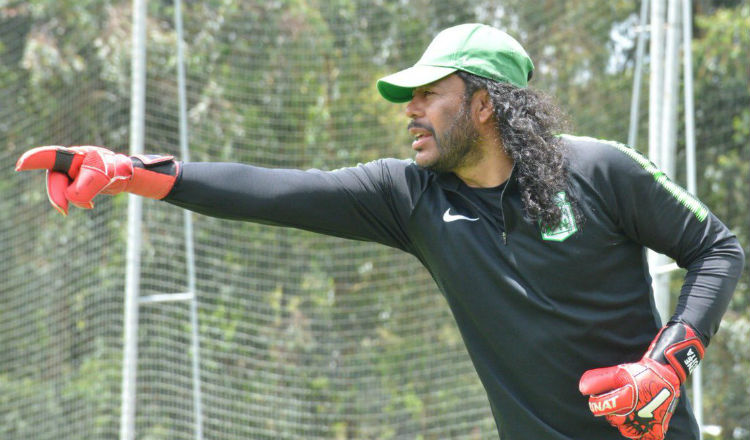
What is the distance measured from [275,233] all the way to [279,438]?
1.76 meters

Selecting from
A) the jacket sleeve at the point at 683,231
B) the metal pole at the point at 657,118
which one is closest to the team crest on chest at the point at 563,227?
the jacket sleeve at the point at 683,231

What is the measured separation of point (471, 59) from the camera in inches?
93.3

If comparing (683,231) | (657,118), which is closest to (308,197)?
(683,231)

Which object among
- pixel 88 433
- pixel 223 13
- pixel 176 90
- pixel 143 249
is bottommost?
pixel 88 433

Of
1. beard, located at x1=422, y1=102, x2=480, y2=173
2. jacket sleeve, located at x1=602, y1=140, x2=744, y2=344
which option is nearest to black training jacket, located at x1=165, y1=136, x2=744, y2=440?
jacket sleeve, located at x1=602, y1=140, x2=744, y2=344

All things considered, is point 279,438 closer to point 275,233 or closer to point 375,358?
point 375,358

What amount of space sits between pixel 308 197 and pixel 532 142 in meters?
0.58

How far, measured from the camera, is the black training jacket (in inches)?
87.5

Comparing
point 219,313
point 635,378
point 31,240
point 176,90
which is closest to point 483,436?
point 219,313

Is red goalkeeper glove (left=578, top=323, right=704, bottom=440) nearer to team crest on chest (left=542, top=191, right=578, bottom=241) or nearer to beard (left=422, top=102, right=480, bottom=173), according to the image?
team crest on chest (left=542, top=191, right=578, bottom=241)

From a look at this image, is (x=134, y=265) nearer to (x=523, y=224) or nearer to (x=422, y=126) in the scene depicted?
(x=422, y=126)

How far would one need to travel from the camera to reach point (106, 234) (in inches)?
352

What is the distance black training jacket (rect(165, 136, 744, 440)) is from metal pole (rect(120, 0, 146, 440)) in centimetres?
342

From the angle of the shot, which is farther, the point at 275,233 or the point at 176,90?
the point at 275,233
